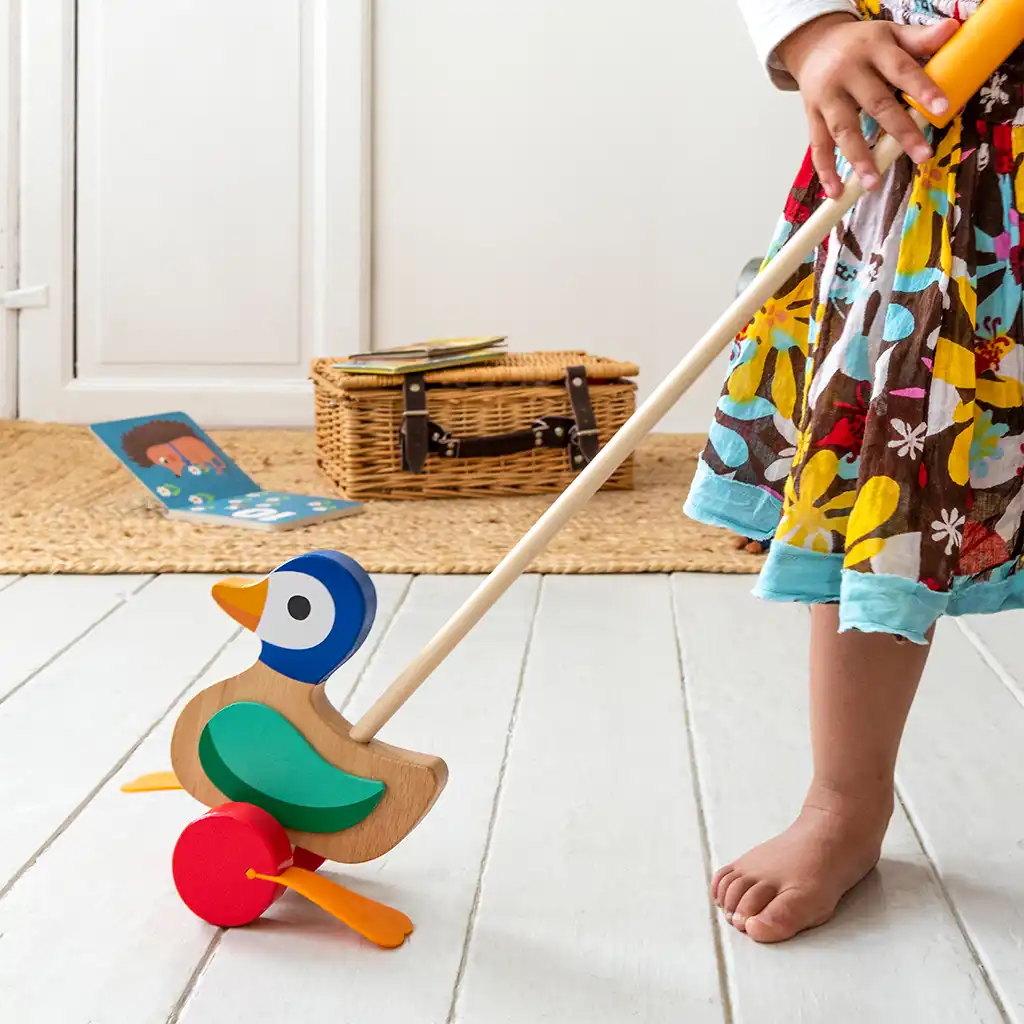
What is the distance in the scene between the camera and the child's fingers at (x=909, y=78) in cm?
68

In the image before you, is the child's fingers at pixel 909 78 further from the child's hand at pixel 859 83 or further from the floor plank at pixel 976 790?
the floor plank at pixel 976 790

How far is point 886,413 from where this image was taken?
74cm

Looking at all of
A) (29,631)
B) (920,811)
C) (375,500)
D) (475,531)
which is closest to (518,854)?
(920,811)

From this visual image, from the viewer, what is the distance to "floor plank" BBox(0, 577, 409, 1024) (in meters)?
0.66

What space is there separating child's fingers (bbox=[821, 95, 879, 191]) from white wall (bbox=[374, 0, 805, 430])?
200 cm

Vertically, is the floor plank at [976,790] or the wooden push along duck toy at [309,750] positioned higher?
the wooden push along duck toy at [309,750]

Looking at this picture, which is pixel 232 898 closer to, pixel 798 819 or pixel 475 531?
pixel 798 819

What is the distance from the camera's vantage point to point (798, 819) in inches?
32.3

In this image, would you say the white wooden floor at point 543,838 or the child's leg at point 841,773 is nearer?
the white wooden floor at point 543,838

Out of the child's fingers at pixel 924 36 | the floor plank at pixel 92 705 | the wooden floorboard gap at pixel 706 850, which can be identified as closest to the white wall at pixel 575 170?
the floor plank at pixel 92 705

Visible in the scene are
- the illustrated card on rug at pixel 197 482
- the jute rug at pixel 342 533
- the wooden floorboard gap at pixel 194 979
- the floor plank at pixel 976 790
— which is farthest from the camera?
the illustrated card on rug at pixel 197 482

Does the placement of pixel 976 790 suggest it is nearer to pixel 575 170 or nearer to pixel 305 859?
pixel 305 859

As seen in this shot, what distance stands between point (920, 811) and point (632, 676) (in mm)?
332

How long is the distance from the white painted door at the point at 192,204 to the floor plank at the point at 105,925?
1.95 m
